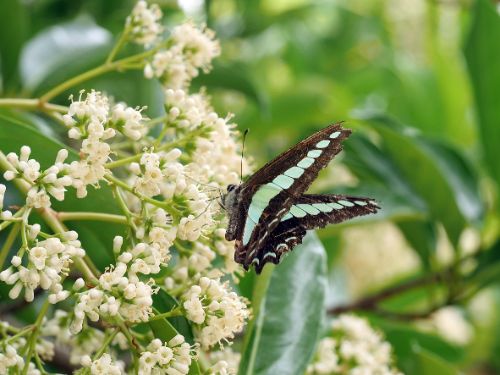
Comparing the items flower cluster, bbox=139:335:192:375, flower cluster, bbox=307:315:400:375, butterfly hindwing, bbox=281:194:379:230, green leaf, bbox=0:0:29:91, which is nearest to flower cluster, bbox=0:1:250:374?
flower cluster, bbox=139:335:192:375

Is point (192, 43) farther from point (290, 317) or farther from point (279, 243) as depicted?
point (290, 317)

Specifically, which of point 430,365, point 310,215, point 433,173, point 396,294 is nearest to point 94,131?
point 310,215

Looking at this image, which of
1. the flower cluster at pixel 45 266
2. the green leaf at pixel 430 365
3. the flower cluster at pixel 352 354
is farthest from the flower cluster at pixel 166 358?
the green leaf at pixel 430 365

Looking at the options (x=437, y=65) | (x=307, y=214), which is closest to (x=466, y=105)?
(x=437, y=65)

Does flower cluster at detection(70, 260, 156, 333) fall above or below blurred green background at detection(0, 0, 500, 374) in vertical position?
below

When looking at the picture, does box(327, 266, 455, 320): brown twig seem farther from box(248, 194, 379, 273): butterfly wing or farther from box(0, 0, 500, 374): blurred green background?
box(248, 194, 379, 273): butterfly wing

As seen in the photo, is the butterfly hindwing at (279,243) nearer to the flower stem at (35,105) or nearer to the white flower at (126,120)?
the white flower at (126,120)

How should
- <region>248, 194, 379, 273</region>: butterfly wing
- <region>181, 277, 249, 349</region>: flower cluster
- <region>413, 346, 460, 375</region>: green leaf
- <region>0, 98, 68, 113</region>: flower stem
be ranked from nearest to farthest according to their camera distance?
<region>181, 277, 249, 349</region>: flower cluster → <region>248, 194, 379, 273</region>: butterfly wing → <region>0, 98, 68, 113</region>: flower stem → <region>413, 346, 460, 375</region>: green leaf
